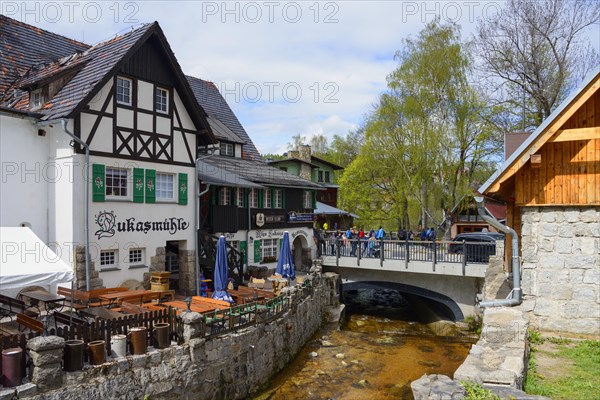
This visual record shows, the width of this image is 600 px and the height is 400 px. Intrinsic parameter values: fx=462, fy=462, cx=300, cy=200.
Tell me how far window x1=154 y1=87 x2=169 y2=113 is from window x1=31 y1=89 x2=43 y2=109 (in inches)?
143

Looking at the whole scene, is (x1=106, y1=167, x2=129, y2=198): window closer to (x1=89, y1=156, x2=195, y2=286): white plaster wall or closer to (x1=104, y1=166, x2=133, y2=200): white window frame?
(x1=104, y1=166, x2=133, y2=200): white window frame

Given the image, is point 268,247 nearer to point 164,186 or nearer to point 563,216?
point 164,186

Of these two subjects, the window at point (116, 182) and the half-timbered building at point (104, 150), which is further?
the window at point (116, 182)

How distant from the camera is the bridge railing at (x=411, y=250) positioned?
21.5 m

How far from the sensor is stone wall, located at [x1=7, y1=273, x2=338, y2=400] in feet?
29.6

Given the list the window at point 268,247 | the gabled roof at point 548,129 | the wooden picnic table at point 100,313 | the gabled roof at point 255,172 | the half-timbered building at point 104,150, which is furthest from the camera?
the window at point 268,247

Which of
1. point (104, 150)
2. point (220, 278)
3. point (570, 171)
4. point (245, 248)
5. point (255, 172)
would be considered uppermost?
point (104, 150)

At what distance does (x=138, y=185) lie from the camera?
15.9 m

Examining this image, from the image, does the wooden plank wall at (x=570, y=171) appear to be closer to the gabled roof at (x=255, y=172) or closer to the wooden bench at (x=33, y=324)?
the wooden bench at (x=33, y=324)

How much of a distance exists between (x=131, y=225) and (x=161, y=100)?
4.80 metres

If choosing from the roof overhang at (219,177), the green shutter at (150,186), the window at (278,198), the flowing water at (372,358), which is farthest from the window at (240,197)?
the flowing water at (372,358)

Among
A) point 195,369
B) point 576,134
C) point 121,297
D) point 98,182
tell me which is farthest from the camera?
point 98,182

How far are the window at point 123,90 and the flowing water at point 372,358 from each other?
10429 mm

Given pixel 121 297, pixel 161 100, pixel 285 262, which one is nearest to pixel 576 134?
pixel 121 297
